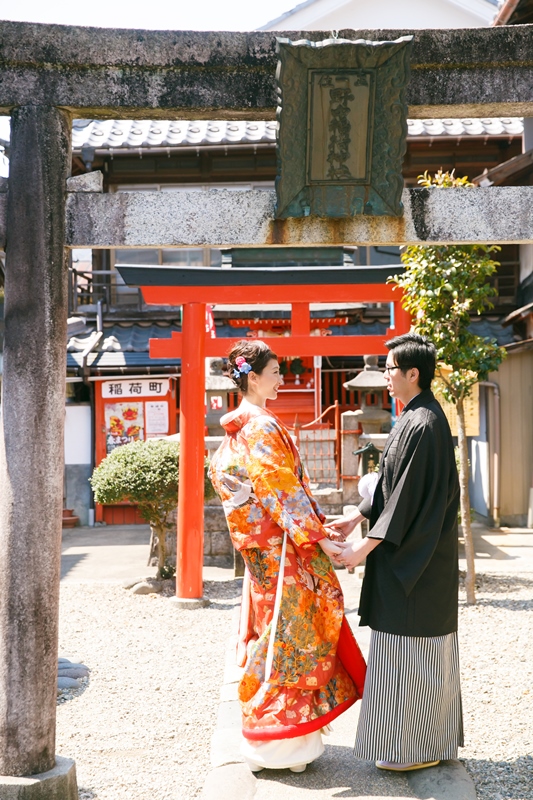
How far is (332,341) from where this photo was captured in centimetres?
967

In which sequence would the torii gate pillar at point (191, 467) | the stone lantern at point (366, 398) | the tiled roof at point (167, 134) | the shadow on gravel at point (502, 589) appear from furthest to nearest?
the tiled roof at point (167, 134) < the stone lantern at point (366, 398) < the torii gate pillar at point (191, 467) < the shadow on gravel at point (502, 589)

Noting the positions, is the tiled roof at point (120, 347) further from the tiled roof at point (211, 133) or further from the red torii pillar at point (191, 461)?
the red torii pillar at point (191, 461)

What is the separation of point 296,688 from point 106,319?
12.4m

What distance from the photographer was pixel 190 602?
334 inches

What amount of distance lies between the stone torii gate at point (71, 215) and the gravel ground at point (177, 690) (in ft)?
2.79

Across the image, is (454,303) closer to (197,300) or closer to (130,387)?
(197,300)

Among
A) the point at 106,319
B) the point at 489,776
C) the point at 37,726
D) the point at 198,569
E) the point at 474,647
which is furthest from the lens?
the point at 106,319

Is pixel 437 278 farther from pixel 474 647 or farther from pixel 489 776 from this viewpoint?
pixel 489 776

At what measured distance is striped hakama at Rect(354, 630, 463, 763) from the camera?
3635 mm

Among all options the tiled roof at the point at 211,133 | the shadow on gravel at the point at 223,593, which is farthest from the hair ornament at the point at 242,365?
the tiled roof at the point at 211,133

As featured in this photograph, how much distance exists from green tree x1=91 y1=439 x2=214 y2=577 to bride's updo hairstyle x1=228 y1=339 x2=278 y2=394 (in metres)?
5.44

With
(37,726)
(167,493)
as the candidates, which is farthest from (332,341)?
(37,726)

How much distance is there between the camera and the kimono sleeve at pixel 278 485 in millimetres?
3693

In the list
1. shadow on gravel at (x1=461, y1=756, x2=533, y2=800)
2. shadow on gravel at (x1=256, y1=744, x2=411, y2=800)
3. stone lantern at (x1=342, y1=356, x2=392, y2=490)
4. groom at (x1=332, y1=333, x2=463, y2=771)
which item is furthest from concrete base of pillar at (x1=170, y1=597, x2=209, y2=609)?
groom at (x1=332, y1=333, x2=463, y2=771)
